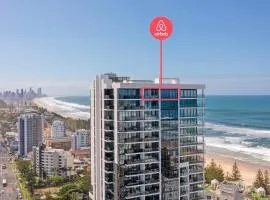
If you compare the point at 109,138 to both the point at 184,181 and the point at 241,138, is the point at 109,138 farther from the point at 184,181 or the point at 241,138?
the point at 241,138

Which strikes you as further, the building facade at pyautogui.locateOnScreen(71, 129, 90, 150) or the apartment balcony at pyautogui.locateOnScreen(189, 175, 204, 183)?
the building facade at pyautogui.locateOnScreen(71, 129, 90, 150)

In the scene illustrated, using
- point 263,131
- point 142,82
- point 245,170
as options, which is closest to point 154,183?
point 142,82

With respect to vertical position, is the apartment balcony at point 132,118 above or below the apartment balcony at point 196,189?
above

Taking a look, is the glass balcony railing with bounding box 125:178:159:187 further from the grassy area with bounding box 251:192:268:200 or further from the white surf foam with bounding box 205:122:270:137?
the white surf foam with bounding box 205:122:270:137

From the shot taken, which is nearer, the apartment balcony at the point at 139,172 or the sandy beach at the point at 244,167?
the apartment balcony at the point at 139,172

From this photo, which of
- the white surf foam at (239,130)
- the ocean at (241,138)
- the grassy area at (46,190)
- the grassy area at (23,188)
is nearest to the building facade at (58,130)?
the grassy area at (23,188)

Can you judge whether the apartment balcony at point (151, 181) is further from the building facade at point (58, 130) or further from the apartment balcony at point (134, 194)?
the building facade at point (58, 130)

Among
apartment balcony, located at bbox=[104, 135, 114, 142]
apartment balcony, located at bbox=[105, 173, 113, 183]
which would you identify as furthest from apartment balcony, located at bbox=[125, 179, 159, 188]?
apartment balcony, located at bbox=[104, 135, 114, 142]
